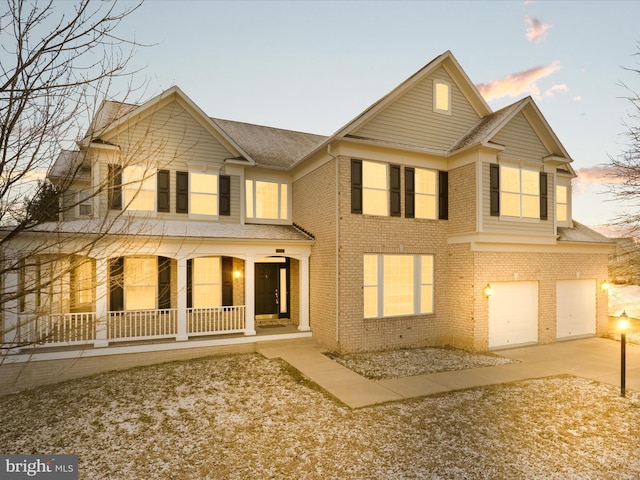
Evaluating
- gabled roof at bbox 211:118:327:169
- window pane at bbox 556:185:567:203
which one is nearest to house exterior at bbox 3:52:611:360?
gabled roof at bbox 211:118:327:169

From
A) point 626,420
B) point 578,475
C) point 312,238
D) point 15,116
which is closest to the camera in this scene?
point 15,116

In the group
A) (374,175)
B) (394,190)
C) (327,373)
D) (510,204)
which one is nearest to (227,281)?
(327,373)

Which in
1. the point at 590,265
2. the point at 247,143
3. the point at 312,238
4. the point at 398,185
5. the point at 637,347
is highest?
the point at 247,143

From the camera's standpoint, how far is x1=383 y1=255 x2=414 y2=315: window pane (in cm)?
1255

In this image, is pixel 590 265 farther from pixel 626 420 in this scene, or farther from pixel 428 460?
pixel 428 460

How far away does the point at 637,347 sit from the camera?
13.0 m

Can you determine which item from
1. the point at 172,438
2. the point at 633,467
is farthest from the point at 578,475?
the point at 172,438

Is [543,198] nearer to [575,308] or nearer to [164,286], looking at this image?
[575,308]

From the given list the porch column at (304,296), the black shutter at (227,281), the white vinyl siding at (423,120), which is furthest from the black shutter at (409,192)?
the black shutter at (227,281)

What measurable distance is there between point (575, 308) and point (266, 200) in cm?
1342

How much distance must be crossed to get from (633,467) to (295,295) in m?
11.3

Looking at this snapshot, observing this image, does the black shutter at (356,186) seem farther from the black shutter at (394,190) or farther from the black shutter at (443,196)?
the black shutter at (443,196)

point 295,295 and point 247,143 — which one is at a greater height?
point 247,143

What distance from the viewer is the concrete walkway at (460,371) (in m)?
8.30
